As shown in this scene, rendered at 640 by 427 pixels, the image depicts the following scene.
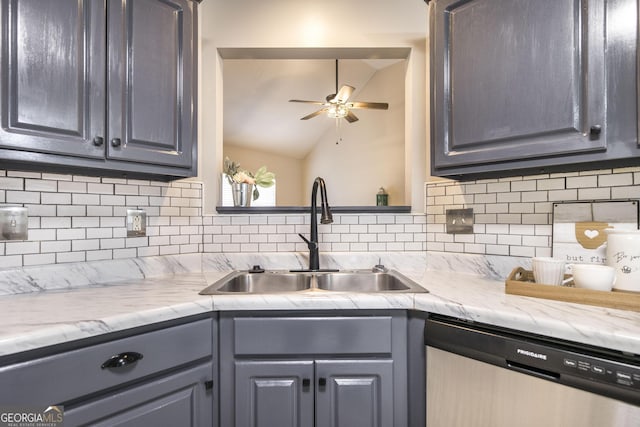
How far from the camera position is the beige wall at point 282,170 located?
233 inches

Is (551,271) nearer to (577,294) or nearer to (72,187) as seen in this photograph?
(577,294)

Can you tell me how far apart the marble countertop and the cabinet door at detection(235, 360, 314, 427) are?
0.21 m

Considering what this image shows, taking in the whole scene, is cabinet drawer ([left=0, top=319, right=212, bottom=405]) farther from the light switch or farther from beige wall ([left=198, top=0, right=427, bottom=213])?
beige wall ([left=198, top=0, right=427, bottom=213])

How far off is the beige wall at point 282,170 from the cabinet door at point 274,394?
4947 millimetres

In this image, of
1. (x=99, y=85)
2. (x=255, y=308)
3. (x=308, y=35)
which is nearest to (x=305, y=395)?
(x=255, y=308)

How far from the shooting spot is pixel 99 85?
1.15 metres

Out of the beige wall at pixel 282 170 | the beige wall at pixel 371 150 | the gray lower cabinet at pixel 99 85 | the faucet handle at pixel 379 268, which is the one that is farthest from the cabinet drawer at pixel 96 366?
the beige wall at pixel 282 170

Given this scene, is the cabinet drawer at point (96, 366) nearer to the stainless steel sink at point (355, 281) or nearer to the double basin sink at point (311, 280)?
the double basin sink at point (311, 280)

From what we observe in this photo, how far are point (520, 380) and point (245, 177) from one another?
149 centimetres

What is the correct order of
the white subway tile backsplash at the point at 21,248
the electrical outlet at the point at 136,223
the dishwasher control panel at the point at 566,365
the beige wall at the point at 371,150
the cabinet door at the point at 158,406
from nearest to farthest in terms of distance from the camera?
the dishwasher control panel at the point at 566,365
the cabinet door at the point at 158,406
the white subway tile backsplash at the point at 21,248
the electrical outlet at the point at 136,223
the beige wall at the point at 371,150

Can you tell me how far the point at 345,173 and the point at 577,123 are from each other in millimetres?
4469

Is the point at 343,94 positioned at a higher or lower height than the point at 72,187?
higher

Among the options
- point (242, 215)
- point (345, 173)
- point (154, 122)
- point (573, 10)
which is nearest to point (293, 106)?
point (345, 173)

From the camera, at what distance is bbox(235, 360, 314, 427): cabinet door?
1.11 m
